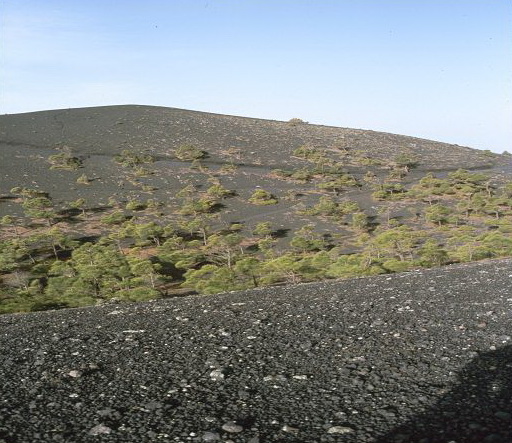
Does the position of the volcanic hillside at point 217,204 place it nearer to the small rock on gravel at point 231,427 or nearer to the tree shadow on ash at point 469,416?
the small rock on gravel at point 231,427

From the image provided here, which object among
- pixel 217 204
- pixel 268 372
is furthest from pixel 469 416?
pixel 217 204

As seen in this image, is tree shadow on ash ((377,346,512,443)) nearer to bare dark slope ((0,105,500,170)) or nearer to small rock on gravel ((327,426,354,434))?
small rock on gravel ((327,426,354,434))

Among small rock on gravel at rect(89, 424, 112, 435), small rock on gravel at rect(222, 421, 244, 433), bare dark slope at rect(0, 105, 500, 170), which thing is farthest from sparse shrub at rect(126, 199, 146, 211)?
small rock on gravel at rect(222, 421, 244, 433)

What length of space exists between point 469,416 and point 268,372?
10.4 ft

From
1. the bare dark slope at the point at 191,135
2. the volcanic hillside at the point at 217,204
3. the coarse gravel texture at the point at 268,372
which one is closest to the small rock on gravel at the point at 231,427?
the coarse gravel texture at the point at 268,372

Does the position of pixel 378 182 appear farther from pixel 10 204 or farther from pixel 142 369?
pixel 142 369

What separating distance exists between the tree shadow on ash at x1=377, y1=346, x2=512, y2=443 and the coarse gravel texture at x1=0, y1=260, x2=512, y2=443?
0.08 ft

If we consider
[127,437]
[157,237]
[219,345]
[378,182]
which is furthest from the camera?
[378,182]

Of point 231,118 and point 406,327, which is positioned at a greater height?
point 231,118

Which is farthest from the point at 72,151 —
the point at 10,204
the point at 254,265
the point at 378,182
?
the point at 254,265

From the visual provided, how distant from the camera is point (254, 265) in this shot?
40.8 meters

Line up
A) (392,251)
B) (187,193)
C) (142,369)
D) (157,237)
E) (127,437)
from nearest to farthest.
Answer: (127,437) → (142,369) → (392,251) → (157,237) → (187,193)

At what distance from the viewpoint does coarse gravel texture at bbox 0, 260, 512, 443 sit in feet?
18.9

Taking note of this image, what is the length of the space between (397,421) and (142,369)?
448cm
